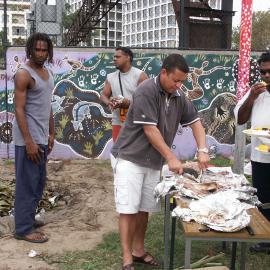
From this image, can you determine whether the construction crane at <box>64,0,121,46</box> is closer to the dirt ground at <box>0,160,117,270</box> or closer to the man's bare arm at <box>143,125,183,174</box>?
the dirt ground at <box>0,160,117,270</box>

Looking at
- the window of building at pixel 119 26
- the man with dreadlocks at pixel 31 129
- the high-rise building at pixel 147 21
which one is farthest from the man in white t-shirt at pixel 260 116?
the high-rise building at pixel 147 21

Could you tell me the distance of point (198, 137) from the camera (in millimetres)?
3799

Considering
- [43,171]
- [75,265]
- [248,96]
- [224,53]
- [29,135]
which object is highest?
[224,53]

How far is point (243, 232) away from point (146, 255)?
1.49 metres

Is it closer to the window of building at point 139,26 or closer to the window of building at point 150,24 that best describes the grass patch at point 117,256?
the window of building at point 139,26

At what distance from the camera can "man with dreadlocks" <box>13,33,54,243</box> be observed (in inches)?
166

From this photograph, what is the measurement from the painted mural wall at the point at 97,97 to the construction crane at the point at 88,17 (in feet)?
25.9

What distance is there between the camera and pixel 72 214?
17.7ft

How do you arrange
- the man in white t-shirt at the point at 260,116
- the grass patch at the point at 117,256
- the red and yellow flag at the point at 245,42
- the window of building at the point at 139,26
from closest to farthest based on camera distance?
the man in white t-shirt at the point at 260,116, the grass patch at the point at 117,256, the red and yellow flag at the point at 245,42, the window of building at the point at 139,26

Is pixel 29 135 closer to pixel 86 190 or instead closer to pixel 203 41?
pixel 86 190

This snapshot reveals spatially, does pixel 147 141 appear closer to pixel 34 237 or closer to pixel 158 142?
pixel 158 142

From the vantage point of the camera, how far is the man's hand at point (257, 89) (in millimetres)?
3840

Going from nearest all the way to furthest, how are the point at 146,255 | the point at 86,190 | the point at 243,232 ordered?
the point at 243,232 < the point at 146,255 < the point at 86,190

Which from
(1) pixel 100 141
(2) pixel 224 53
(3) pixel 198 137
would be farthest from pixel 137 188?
(2) pixel 224 53
